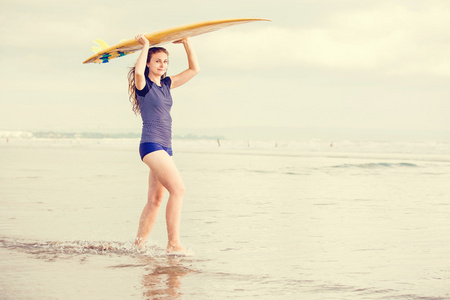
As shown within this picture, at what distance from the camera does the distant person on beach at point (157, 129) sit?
→ 18.7 ft

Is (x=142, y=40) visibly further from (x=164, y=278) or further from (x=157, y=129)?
(x=164, y=278)

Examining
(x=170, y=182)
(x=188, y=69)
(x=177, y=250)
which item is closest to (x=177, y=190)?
(x=170, y=182)

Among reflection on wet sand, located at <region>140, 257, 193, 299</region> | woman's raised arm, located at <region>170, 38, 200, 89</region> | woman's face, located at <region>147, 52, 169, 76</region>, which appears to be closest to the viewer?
reflection on wet sand, located at <region>140, 257, 193, 299</region>

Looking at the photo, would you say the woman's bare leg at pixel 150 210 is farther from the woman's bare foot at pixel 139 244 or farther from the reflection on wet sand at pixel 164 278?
the reflection on wet sand at pixel 164 278

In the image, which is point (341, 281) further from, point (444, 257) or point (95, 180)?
point (95, 180)

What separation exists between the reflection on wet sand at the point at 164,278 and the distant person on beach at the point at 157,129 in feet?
1.17

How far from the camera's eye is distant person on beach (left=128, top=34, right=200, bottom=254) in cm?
571

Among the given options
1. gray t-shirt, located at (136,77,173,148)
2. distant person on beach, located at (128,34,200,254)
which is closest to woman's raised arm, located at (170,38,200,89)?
distant person on beach, located at (128,34,200,254)

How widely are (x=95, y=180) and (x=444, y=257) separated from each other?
1009 centimetres

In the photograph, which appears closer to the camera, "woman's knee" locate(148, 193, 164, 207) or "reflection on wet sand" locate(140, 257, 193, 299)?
"reflection on wet sand" locate(140, 257, 193, 299)

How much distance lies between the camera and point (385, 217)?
853 cm

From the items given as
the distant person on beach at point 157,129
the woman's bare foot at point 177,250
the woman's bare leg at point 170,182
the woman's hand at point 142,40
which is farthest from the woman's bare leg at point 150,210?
the woman's hand at point 142,40

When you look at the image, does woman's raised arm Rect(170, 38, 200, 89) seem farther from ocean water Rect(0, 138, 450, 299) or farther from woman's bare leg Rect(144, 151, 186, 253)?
ocean water Rect(0, 138, 450, 299)

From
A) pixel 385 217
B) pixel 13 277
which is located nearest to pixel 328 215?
pixel 385 217
